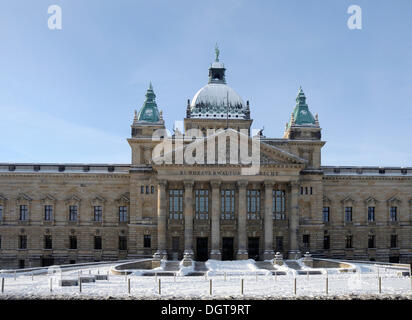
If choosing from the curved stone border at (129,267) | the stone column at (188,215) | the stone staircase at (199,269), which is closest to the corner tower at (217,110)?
the stone column at (188,215)

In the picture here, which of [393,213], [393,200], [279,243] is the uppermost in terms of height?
[393,200]

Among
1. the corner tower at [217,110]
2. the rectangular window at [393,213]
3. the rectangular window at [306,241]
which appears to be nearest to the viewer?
the rectangular window at [306,241]

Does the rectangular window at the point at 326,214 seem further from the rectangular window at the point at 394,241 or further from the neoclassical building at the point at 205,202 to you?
the rectangular window at the point at 394,241

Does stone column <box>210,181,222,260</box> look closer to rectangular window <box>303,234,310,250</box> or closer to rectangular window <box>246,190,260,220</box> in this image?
rectangular window <box>246,190,260,220</box>

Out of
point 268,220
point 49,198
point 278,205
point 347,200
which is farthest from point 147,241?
point 347,200

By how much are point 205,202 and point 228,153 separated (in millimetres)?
7118

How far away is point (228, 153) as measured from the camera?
5709 cm

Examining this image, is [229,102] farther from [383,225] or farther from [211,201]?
[383,225]

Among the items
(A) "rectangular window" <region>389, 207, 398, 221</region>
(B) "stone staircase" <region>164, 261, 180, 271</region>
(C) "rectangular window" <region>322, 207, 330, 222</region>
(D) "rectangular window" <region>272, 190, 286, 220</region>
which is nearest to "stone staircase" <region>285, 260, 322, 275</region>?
(D) "rectangular window" <region>272, 190, 286, 220</region>

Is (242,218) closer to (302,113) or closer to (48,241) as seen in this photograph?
(302,113)

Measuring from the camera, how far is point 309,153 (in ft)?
210

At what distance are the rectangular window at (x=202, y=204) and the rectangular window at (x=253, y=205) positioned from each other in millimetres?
5483

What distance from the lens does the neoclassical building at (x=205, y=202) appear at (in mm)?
56750

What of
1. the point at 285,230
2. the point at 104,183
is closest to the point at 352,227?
the point at 285,230
